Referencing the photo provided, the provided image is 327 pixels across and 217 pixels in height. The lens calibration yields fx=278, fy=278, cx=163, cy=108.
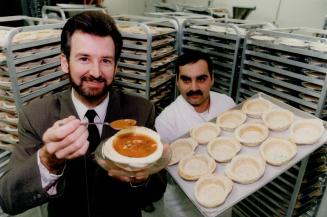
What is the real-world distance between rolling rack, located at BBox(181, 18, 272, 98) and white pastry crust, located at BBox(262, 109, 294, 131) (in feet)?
3.80

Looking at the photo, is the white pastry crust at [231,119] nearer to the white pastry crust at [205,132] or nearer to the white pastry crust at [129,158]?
the white pastry crust at [205,132]

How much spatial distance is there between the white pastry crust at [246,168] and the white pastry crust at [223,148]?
0.17ft

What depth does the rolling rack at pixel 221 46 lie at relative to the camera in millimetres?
2963

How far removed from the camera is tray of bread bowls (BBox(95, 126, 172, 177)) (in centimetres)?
116

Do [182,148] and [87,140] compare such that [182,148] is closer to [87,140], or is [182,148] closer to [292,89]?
[87,140]

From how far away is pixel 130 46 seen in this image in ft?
9.34

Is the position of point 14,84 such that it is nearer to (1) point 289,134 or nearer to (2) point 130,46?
(2) point 130,46

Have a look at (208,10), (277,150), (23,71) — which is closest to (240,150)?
(277,150)

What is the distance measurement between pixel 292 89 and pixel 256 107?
1.96 feet

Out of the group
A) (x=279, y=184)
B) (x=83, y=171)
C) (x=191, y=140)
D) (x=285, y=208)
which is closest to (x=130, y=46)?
(x=191, y=140)

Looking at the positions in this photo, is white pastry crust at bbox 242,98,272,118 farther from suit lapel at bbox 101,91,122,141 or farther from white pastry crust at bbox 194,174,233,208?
suit lapel at bbox 101,91,122,141

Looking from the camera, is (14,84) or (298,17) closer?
(14,84)

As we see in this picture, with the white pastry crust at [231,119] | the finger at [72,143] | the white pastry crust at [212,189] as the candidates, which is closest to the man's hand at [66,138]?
the finger at [72,143]

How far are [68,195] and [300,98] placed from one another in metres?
1.95
